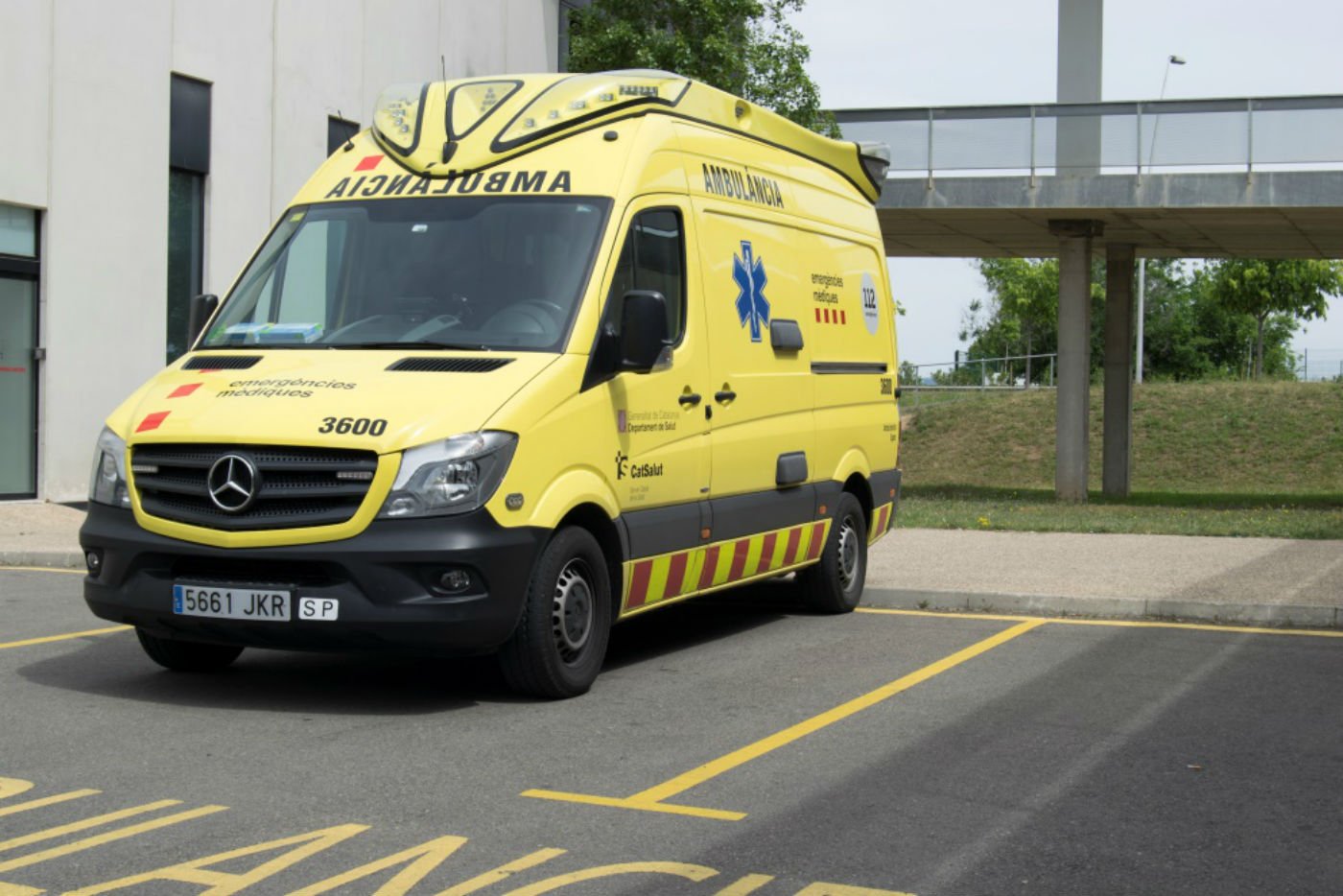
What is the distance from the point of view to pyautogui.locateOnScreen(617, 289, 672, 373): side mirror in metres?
7.95

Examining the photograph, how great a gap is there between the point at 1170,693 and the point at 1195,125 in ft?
64.0

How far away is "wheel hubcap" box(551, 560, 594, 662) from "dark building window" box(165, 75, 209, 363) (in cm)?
1459

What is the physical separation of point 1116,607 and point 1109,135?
16.9 meters

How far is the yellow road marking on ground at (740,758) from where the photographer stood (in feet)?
19.0

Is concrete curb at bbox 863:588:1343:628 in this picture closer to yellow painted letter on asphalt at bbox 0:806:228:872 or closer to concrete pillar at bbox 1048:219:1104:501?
yellow painted letter on asphalt at bbox 0:806:228:872

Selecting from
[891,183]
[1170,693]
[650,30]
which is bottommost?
[1170,693]

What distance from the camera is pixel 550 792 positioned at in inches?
235

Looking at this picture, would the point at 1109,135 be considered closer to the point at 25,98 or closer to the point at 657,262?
the point at 25,98

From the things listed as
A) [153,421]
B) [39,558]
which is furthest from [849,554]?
[39,558]

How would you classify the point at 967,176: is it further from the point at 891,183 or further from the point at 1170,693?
the point at 1170,693

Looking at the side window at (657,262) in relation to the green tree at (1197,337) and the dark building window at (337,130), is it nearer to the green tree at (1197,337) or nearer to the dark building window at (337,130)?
the dark building window at (337,130)

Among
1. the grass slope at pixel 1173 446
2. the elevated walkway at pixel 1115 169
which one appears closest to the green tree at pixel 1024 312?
the grass slope at pixel 1173 446

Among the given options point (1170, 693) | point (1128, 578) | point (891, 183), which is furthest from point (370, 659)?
point (891, 183)

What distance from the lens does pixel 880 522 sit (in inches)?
473
